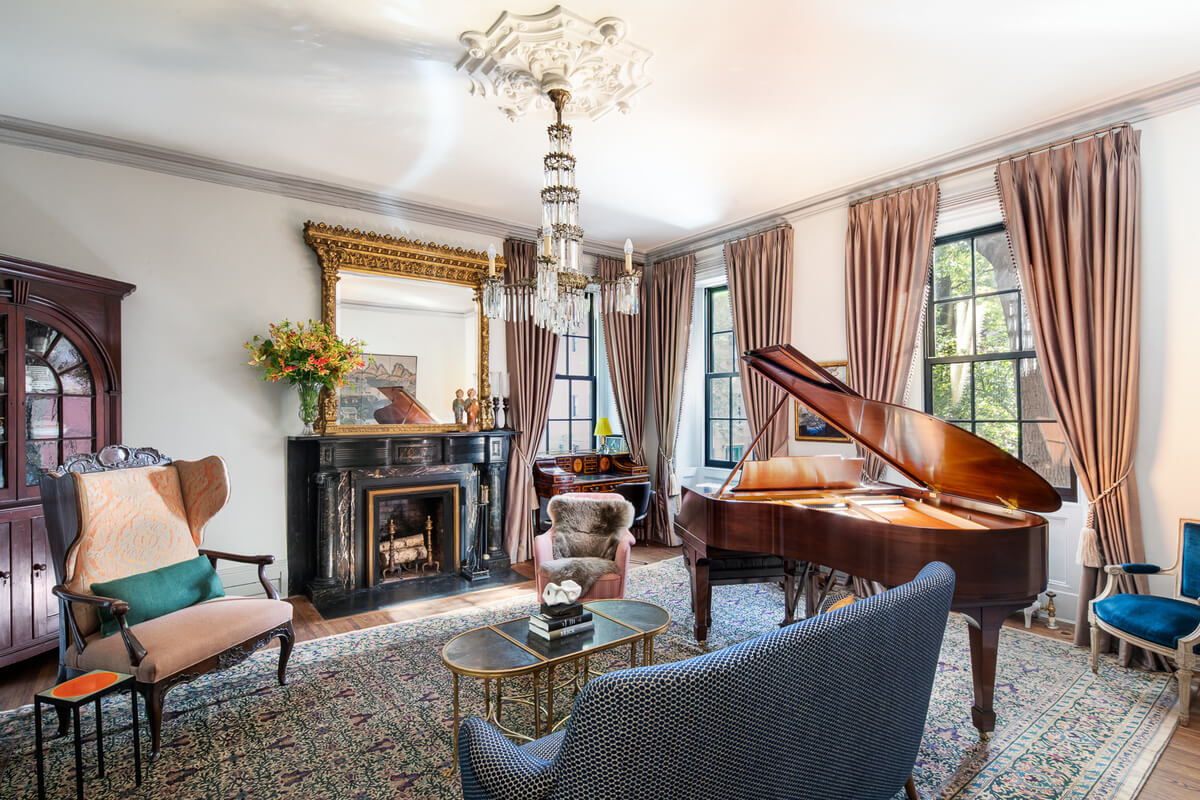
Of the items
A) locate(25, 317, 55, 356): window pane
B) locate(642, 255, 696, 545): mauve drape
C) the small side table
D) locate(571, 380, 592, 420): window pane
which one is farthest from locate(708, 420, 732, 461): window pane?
locate(25, 317, 55, 356): window pane

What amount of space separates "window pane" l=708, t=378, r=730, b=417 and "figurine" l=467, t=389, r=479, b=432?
105 inches

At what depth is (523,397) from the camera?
221 inches

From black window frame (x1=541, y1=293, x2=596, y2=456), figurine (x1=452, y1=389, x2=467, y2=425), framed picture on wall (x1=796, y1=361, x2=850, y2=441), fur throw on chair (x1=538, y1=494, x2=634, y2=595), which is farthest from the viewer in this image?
black window frame (x1=541, y1=293, x2=596, y2=456)

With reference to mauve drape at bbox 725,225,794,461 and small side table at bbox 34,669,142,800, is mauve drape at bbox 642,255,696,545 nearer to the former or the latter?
mauve drape at bbox 725,225,794,461

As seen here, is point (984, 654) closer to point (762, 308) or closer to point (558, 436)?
point (762, 308)

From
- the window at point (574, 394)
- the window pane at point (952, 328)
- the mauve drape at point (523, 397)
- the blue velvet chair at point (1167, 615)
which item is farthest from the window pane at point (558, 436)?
the blue velvet chair at point (1167, 615)

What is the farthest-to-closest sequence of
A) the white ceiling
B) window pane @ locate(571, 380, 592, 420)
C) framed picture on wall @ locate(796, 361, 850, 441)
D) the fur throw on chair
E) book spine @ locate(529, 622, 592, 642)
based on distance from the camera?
1. window pane @ locate(571, 380, 592, 420)
2. framed picture on wall @ locate(796, 361, 850, 441)
3. the fur throw on chair
4. the white ceiling
5. book spine @ locate(529, 622, 592, 642)

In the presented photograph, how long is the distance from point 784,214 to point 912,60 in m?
2.27

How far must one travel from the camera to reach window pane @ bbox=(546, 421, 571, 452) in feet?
20.8

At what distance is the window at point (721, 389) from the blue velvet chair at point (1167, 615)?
325 cm

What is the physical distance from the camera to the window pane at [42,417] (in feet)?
10.7

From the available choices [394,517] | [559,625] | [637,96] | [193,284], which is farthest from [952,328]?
[193,284]

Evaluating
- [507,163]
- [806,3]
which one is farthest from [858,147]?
[507,163]

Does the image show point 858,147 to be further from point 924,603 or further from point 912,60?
point 924,603
